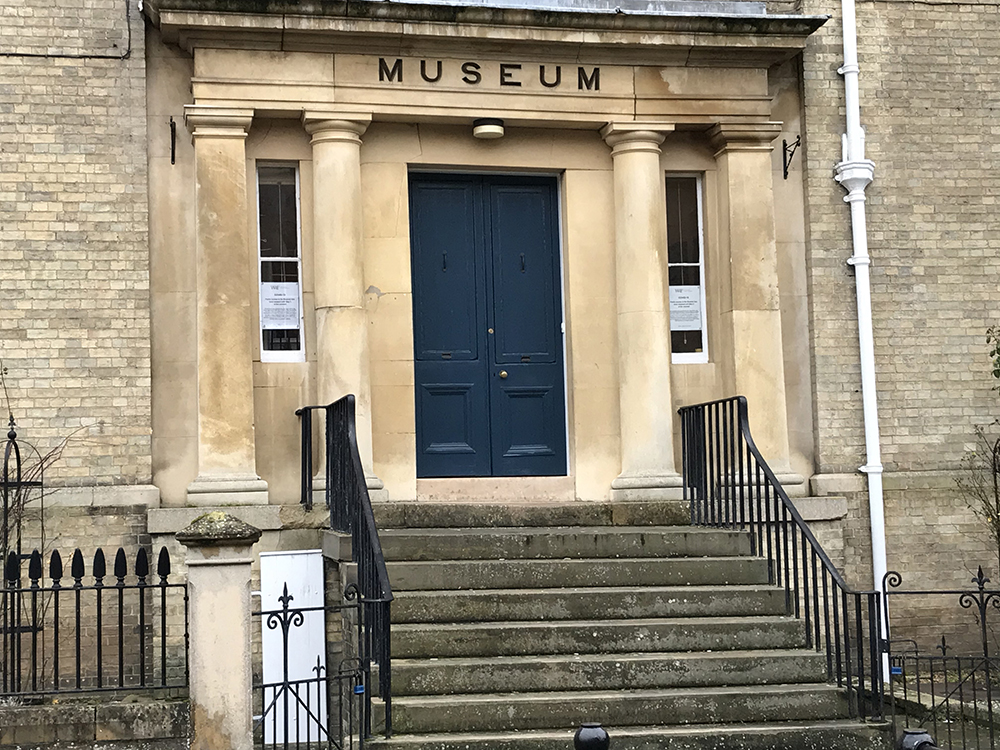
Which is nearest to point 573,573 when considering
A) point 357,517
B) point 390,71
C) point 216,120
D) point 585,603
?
point 585,603

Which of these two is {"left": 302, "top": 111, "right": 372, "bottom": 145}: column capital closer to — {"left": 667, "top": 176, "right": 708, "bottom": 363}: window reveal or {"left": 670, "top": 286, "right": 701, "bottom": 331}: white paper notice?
{"left": 667, "top": 176, "right": 708, "bottom": 363}: window reveal

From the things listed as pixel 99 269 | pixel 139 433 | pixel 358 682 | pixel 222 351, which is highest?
pixel 99 269

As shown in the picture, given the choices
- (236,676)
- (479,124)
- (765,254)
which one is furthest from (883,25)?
(236,676)

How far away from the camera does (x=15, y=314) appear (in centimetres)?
979

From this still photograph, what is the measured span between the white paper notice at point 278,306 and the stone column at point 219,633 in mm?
3254

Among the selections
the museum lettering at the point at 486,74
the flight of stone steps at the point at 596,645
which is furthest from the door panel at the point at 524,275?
the flight of stone steps at the point at 596,645

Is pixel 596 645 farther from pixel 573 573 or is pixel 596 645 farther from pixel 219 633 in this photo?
→ pixel 219 633

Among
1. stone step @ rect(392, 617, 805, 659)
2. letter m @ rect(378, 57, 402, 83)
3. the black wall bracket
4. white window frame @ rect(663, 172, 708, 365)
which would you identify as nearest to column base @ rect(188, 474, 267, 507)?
stone step @ rect(392, 617, 805, 659)

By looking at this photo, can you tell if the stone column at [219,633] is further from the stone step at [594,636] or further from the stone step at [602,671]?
the stone step at [594,636]

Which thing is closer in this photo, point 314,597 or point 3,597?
point 3,597

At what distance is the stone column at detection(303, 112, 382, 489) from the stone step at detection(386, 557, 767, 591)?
1.55m

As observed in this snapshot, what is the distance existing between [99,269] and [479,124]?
321 centimetres

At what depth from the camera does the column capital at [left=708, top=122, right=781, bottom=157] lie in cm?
1091

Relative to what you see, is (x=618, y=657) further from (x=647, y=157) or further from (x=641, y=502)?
(x=647, y=157)
